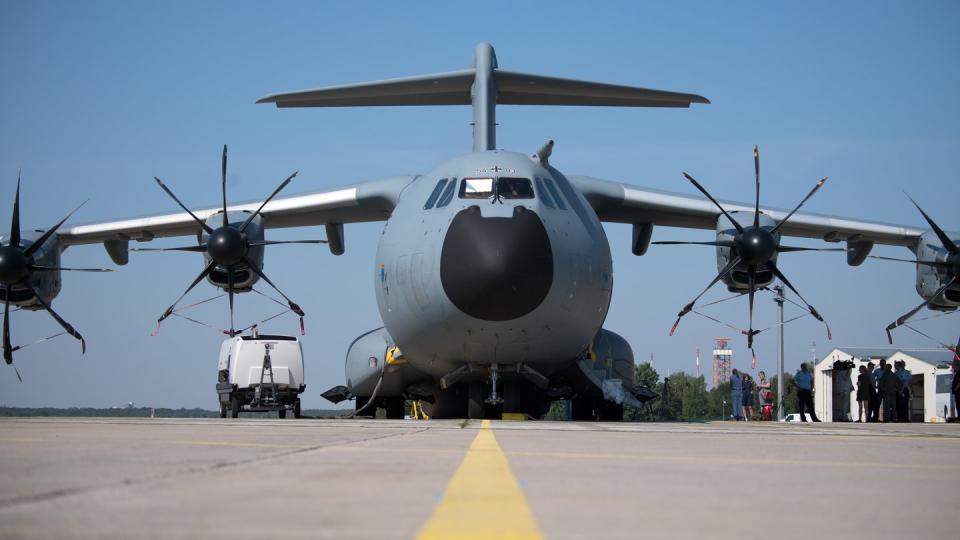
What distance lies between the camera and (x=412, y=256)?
13.7 meters

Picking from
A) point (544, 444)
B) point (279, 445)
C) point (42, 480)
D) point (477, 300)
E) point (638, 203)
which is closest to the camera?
point (42, 480)

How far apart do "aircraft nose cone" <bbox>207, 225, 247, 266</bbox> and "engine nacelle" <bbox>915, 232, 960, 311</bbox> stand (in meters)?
11.1

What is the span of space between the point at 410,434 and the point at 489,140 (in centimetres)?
1016

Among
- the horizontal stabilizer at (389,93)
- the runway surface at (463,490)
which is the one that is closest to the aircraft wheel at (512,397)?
the horizontal stabilizer at (389,93)

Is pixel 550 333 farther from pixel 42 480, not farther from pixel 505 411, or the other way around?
pixel 42 480

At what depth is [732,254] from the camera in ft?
54.9

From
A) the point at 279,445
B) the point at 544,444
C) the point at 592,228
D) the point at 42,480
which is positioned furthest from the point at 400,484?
the point at 592,228

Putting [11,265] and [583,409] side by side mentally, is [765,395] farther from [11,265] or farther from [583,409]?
[11,265]

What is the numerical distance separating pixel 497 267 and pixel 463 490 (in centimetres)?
849

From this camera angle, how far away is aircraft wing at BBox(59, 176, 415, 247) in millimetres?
17797

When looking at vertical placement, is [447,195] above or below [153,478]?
above

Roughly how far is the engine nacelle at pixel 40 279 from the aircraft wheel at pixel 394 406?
6.13 metres

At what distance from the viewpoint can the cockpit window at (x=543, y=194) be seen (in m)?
13.8

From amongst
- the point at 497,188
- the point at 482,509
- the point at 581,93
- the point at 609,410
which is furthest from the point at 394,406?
the point at 482,509
